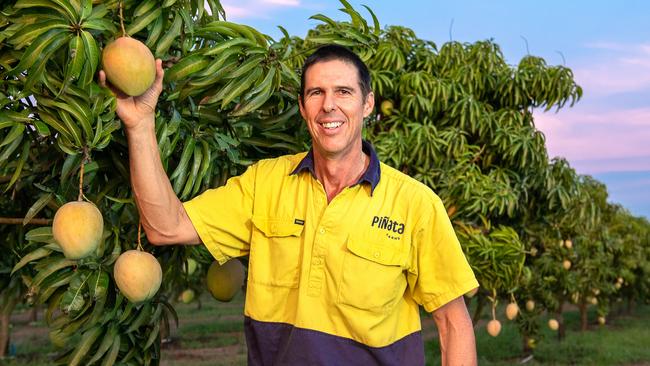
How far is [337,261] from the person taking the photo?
215 centimetres

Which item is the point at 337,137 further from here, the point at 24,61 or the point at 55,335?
the point at 55,335

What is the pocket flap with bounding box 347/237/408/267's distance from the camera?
2162mm

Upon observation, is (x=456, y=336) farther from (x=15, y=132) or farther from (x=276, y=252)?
(x=15, y=132)

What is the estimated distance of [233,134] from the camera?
2619mm

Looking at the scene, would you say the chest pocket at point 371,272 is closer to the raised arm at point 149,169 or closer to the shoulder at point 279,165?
the shoulder at point 279,165

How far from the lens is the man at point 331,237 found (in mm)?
2133

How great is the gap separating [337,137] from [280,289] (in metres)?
0.49

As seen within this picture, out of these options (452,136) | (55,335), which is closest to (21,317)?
(452,136)

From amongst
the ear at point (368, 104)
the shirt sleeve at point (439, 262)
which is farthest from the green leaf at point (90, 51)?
the shirt sleeve at point (439, 262)

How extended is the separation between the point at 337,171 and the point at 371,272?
0.33 metres

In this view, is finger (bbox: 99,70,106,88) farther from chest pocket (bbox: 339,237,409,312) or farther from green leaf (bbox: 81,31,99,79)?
chest pocket (bbox: 339,237,409,312)

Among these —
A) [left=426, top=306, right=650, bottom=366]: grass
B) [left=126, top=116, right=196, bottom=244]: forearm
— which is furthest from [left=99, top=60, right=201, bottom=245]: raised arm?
[left=426, top=306, right=650, bottom=366]: grass

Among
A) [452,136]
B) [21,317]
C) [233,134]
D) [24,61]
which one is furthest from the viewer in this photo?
[21,317]

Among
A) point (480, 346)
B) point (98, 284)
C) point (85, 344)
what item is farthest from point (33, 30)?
point (480, 346)
